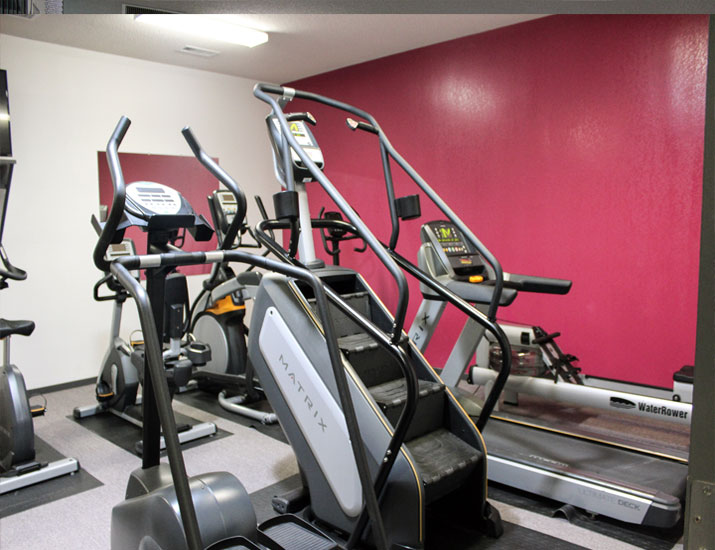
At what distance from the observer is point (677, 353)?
396 cm

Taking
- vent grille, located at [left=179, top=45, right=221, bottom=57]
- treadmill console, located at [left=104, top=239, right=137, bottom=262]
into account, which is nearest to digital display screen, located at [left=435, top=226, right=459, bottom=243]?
treadmill console, located at [left=104, top=239, right=137, bottom=262]

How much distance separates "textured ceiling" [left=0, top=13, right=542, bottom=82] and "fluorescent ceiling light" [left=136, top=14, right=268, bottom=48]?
4.4 inches

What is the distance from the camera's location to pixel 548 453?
9.84 feet

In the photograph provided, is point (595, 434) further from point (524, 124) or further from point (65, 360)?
point (65, 360)

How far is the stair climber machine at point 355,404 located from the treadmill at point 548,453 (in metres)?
0.41

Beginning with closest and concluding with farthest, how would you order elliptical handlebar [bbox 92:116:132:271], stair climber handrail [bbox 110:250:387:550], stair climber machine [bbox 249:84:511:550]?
stair climber handrail [bbox 110:250:387:550] < elliptical handlebar [bbox 92:116:132:271] < stair climber machine [bbox 249:84:511:550]

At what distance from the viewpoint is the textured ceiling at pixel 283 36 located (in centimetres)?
436

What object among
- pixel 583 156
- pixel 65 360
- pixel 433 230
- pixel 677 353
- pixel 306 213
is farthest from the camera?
pixel 65 360

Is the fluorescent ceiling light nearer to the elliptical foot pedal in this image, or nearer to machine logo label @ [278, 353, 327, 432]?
machine logo label @ [278, 353, 327, 432]

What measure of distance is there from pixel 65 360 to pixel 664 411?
15.5 ft

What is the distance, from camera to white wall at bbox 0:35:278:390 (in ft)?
15.3

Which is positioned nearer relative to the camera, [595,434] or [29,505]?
[29,505]

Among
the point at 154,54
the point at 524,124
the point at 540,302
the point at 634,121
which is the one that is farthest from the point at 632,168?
the point at 154,54

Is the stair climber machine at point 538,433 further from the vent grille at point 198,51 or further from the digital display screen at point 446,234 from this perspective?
the vent grille at point 198,51
